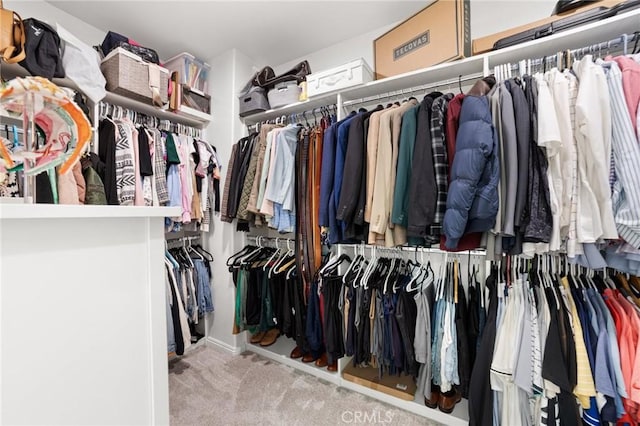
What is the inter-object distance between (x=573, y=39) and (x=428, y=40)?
0.68m

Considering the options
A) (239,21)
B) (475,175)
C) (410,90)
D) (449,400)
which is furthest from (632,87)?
(239,21)

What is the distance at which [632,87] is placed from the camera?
3.43 ft

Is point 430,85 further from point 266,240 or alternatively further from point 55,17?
point 55,17

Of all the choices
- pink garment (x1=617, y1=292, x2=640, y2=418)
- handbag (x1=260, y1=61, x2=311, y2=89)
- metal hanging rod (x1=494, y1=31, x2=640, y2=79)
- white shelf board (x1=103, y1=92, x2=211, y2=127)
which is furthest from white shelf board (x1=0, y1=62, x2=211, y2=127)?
pink garment (x1=617, y1=292, x2=640, y2=418)

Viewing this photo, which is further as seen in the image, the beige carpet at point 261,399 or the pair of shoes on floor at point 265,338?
the pair of shoes on floor at point 265,338

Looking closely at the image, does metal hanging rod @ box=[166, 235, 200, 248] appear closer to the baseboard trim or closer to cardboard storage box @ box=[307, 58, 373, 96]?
the baseboard trim

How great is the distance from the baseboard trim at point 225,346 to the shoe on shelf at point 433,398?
150cm

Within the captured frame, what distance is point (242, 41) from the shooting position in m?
2.28

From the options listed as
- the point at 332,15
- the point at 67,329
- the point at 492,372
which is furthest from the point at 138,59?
the point at 492,372

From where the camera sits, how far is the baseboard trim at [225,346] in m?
2.32

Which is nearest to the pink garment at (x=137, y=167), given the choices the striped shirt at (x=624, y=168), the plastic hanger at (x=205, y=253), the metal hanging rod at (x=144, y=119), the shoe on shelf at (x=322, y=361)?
the metal hanging rod at (x=144, y=119)

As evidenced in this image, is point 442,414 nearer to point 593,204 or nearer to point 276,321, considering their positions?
point 276,321

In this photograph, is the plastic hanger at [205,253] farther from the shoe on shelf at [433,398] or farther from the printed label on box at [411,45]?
the printed label on box at [411,45]

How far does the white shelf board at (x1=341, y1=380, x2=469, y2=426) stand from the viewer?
155 cm
